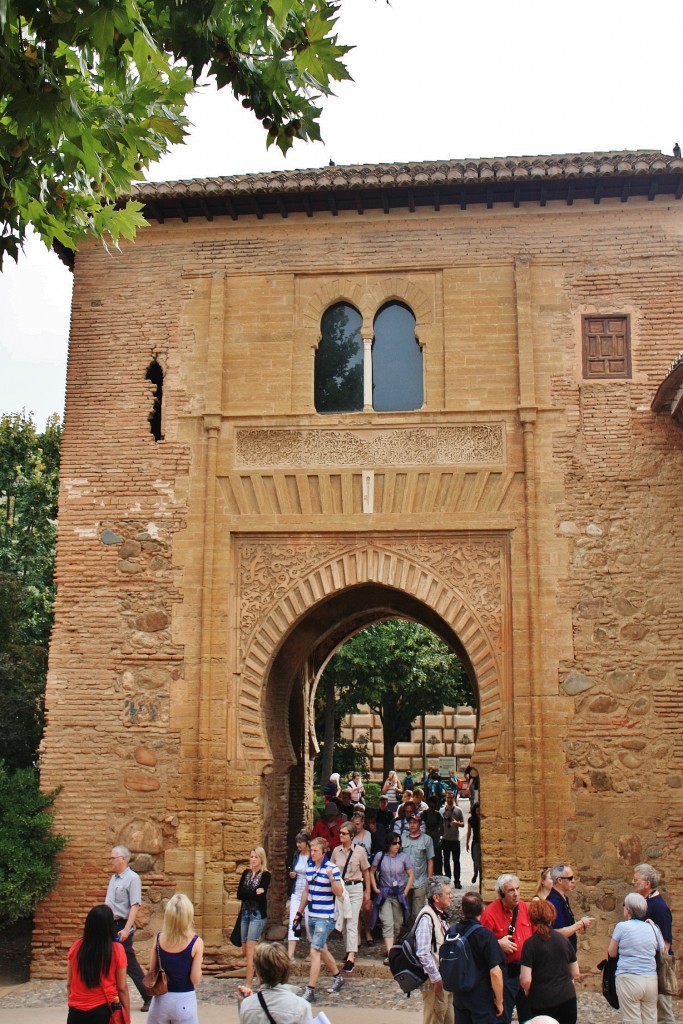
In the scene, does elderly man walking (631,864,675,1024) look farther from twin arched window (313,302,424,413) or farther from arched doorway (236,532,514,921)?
twin arched window (313,302,424,413)

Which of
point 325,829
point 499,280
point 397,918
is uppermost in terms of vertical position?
point 499,280

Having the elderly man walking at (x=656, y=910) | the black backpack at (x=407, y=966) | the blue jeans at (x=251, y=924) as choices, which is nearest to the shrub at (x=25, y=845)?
the blue jeans at (x=251, y=924)

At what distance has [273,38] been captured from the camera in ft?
18.1

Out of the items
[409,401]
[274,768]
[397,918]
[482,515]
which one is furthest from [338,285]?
[397,918]

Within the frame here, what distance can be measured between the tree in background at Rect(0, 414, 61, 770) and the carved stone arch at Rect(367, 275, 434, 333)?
20.6 ft

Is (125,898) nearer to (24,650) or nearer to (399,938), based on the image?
(399,938)

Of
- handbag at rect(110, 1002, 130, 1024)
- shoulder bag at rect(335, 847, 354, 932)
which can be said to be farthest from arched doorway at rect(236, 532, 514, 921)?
handbag at rect(110, 1002, 130, 1024)

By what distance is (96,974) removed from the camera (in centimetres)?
566

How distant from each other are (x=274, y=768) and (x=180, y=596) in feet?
7.98

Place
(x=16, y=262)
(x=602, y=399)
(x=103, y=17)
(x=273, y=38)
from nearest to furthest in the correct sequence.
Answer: (x=103, y=17), (x=273, y=38), (x=16, y=262), (x=602, y=399)

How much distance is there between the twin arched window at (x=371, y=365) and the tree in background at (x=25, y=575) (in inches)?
211

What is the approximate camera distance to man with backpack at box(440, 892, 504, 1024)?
6.29m

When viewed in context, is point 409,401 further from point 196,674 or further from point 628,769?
point 628,769

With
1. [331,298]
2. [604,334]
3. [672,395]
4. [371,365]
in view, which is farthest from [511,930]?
[331,298]
